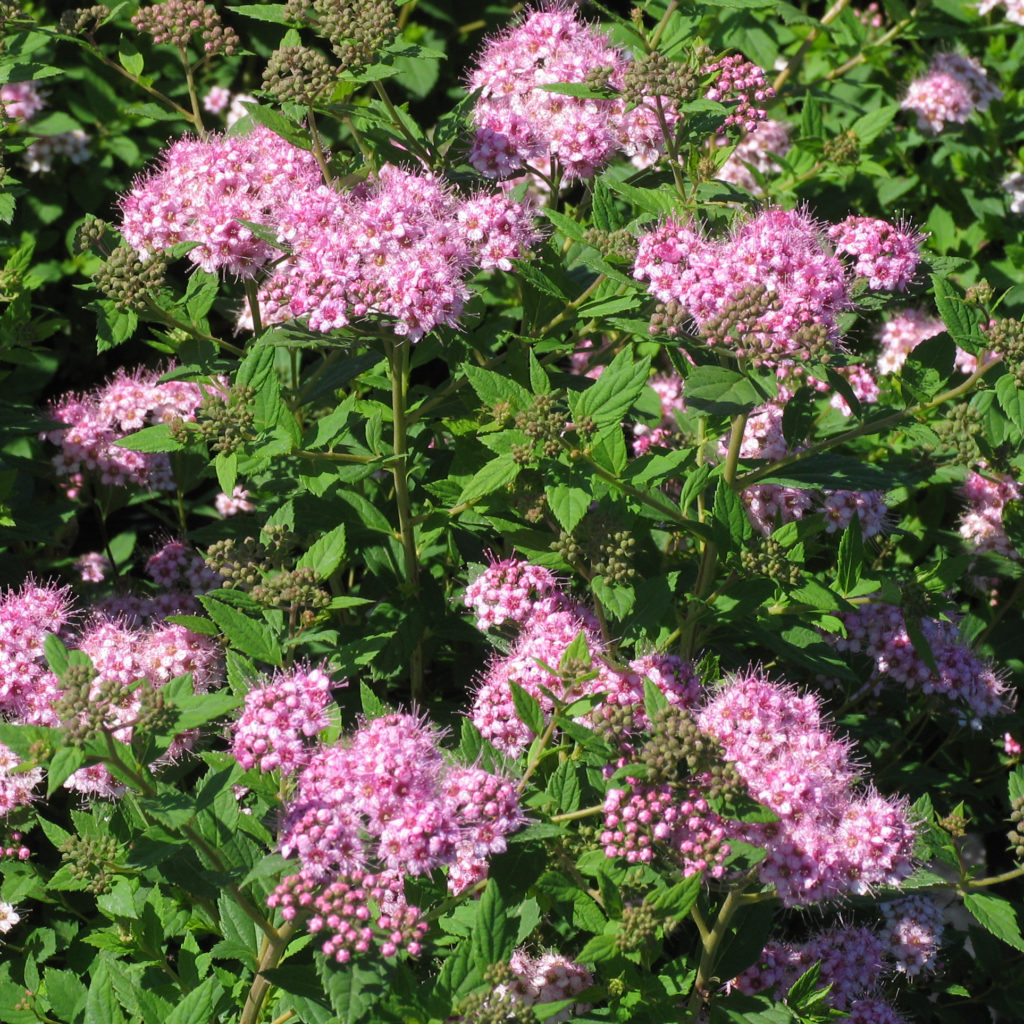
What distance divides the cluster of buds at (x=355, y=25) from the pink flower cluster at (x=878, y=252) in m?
1.22

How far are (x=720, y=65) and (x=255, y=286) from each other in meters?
1.40

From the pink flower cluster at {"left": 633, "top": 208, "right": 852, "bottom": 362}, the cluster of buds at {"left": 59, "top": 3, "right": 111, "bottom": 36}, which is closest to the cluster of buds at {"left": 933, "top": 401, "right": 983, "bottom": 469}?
the pink flower cluster at {"left": 633, "top": 208, "right": 852, "bottom": 362}

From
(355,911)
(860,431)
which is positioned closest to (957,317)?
(860,431)

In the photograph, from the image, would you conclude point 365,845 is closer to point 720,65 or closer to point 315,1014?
point 315,1014

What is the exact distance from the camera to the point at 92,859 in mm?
3008

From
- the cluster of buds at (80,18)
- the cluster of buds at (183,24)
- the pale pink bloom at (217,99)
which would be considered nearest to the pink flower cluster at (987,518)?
the cluster of buds at (183,24)

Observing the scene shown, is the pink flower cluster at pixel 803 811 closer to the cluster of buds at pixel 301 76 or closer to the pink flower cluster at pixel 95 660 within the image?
the pink flower cluster at pixel 95 660

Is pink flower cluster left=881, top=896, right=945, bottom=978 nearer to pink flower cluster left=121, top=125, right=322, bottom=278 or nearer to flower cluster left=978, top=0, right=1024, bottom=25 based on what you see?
pink flower cluster left=121, top=125, right=322, bottom=278

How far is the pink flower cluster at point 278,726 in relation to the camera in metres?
2.65

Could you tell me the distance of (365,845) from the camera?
2.53 m

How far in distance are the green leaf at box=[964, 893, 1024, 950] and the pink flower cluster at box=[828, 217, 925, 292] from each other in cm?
155

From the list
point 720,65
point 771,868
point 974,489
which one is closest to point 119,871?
point 771,868

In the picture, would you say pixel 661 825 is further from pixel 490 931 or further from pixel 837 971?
pixel 837 971

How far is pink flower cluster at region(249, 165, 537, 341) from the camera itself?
3.00 metres
